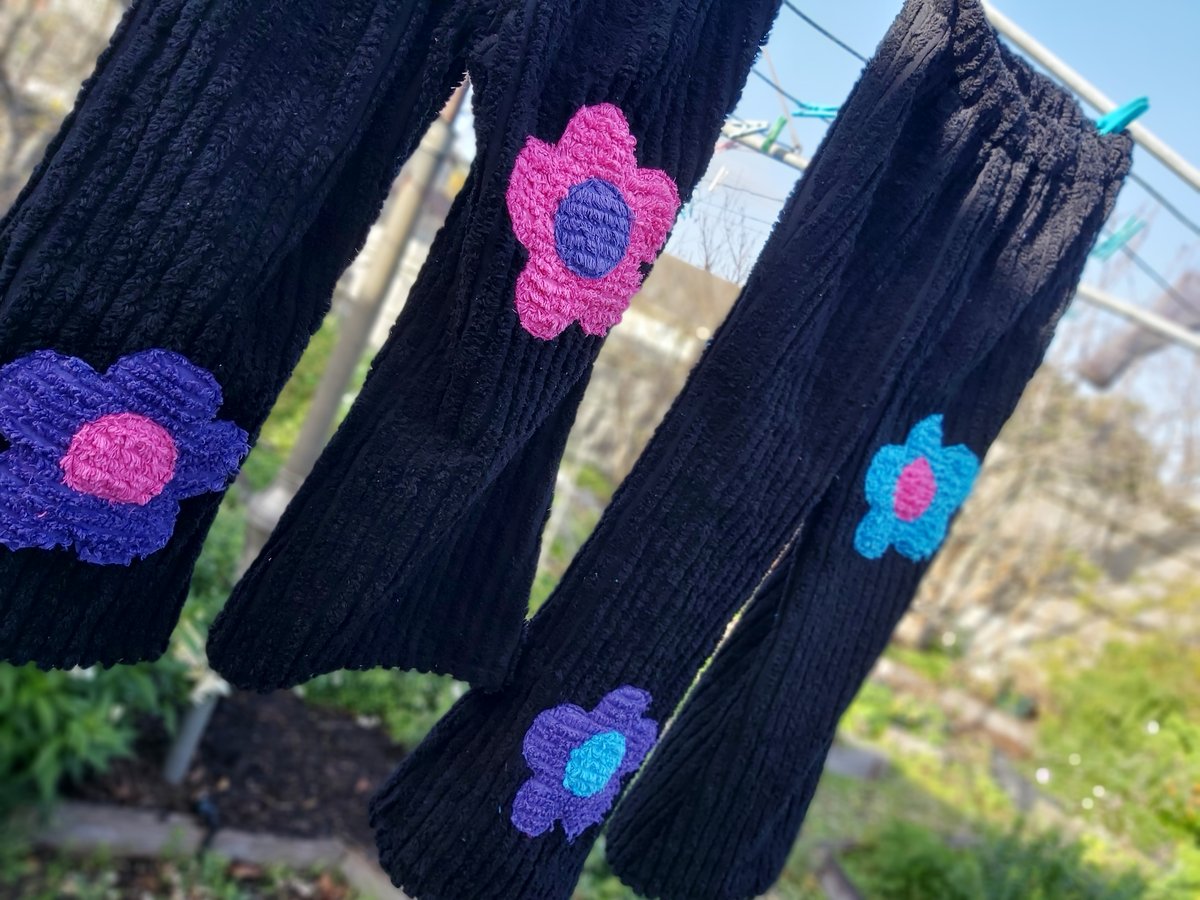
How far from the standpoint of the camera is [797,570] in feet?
2.35

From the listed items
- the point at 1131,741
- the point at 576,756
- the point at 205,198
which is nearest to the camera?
the point at 205,198

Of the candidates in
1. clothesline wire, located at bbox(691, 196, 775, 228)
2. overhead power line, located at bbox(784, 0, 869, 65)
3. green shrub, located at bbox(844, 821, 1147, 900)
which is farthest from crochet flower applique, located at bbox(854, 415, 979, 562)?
green shrub, located at bbox(844, 821, 1147, 900)

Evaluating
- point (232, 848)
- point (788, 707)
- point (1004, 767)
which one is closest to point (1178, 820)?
point (1004, 767)

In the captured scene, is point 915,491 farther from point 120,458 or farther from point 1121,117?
point 120,458

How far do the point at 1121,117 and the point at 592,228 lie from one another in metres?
0.49

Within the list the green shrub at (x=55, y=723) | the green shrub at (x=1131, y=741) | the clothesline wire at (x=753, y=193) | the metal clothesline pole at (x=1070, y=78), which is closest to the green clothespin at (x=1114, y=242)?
the metal clothesline pole at (x=1070, y=78)

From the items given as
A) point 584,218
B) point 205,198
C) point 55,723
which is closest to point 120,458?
point 205,198

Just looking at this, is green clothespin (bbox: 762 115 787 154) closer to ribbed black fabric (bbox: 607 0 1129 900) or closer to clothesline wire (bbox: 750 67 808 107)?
clothesline wire (bbox: 750 67 808 107)

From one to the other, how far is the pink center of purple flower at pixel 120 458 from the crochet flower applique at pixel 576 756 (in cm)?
29

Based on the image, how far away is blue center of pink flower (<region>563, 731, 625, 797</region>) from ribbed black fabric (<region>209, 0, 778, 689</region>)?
0.51 ft

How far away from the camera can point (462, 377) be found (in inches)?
21.4

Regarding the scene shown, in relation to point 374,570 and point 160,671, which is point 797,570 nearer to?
point 374,570

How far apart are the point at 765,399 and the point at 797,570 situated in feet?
0.54

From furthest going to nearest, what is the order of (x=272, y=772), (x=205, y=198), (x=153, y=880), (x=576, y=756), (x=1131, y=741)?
1. (x=1131, y=741)
2. (x=272, y=772)
3. (x=153, y=880)
4. (x=576, y=756)
5. (x=205, y=198)
